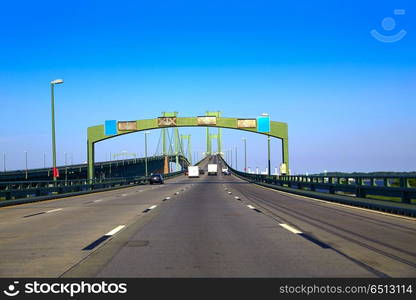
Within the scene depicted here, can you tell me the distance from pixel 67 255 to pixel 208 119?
5066 cm

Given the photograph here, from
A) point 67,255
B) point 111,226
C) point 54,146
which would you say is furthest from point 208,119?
point 67,255

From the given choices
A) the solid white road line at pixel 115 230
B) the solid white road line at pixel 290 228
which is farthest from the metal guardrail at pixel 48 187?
the solid white road line at pixel 290 228

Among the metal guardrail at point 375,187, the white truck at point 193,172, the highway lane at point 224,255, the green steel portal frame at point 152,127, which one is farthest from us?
the white truck at point 193,172

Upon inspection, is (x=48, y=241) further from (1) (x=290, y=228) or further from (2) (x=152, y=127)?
(2) (x=152, y=127)

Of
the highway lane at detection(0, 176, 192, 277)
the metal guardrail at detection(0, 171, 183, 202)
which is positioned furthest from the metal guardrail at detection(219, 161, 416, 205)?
the metal guardrail at detection(0, 171, 183, 202)

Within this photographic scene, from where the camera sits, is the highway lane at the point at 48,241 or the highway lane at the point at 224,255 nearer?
the highway lane at the point at 224,255

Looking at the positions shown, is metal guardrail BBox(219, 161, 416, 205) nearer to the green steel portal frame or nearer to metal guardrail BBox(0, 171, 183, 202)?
metal guardrail BBox(0, 171, 183, 202)

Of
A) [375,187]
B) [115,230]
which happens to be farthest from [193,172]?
[115,230]

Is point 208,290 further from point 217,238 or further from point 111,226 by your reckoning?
point 111,226

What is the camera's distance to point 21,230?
1354cm

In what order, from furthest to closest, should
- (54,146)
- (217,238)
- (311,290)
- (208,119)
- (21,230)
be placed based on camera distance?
(208,119) < (54,146) < (21,230) < (217,238) < (311,290)

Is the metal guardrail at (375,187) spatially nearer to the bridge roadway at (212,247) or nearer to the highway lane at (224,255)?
the bridge roadway at (212,247)

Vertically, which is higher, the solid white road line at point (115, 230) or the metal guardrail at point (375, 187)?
the metal guardrail at point (375, 187)

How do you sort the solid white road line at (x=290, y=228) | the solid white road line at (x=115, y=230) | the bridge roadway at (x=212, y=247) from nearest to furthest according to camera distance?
the bridge roadway at (x=212, y=247) → the solid white road line at (x=115, y=230) → the solid white road line at (x=290, y=228)
